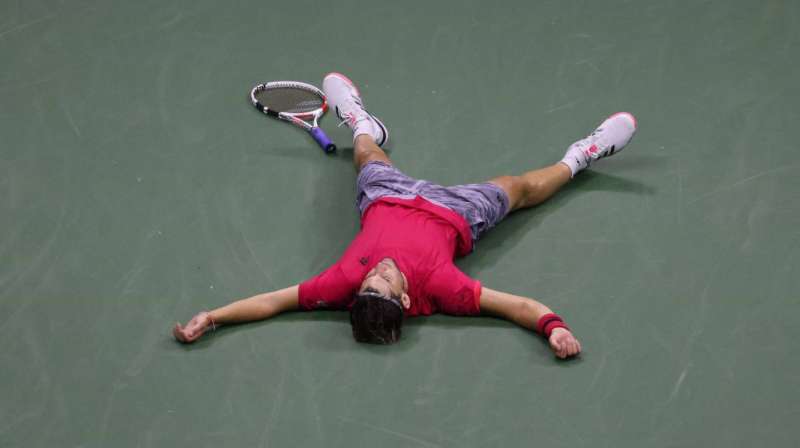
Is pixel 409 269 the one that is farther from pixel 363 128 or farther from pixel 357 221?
pixel 363 128

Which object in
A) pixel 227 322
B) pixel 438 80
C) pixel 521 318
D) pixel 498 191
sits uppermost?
pixel 438 80

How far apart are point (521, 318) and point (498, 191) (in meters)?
0.82

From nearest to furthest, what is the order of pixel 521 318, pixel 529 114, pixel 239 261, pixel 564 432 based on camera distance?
pixel 564 432
pixel 521 318
pixel 239 261
pixel 529 114

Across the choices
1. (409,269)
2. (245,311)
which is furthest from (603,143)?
(245,311)

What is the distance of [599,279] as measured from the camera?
220 inches

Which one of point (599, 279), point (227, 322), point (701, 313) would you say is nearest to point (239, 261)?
point (227, 322)

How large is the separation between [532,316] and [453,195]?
843 millimetres

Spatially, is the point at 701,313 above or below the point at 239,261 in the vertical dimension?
above

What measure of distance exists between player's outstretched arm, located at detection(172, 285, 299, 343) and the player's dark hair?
0.38m

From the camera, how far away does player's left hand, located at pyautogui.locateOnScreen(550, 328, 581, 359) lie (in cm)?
512

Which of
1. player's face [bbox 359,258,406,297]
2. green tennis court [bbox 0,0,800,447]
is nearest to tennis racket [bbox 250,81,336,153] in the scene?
green tennis court [bbox 0,0,800,447]

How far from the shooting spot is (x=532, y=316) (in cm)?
530

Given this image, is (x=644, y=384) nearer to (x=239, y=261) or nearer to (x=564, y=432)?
(x=564, y=432)

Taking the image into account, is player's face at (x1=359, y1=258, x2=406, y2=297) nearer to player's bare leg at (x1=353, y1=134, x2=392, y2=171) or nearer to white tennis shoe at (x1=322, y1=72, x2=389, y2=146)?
player's bare leg at (x1=353, y1=134, x2=392, y2=171)
